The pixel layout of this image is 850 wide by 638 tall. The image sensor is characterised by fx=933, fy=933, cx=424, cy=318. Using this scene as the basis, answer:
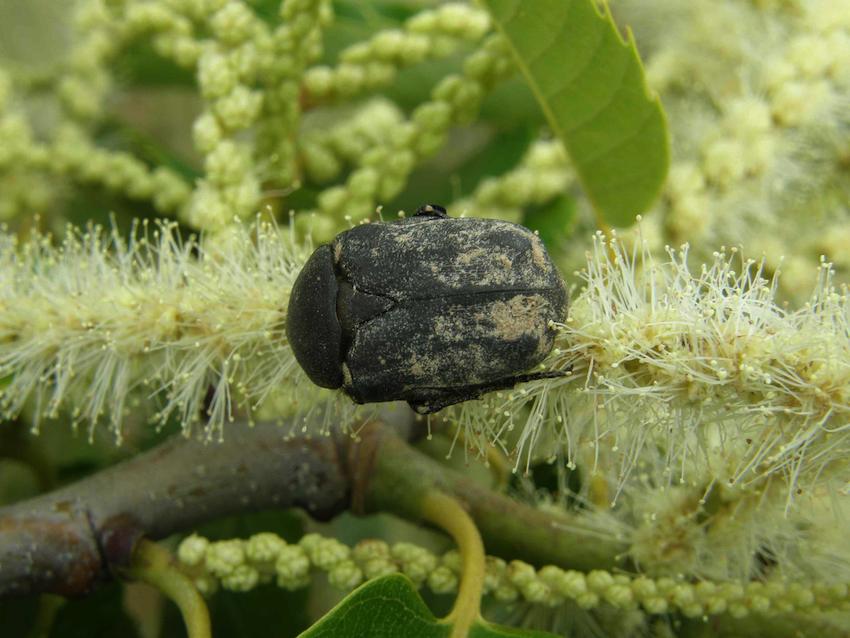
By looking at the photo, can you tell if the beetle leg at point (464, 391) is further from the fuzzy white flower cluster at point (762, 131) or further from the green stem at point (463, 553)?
the fuzzy white flower cluster at point (762, 131)

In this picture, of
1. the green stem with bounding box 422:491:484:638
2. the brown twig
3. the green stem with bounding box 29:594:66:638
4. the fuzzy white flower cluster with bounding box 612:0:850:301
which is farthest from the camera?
the fuzzy white flower cluster with bounding box 612:0:850:301

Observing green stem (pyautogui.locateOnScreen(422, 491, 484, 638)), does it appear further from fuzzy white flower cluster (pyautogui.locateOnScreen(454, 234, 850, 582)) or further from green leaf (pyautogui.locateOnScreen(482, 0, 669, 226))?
green leaf (pyautogui.locateOnScreen(482, 0, 669, 226))

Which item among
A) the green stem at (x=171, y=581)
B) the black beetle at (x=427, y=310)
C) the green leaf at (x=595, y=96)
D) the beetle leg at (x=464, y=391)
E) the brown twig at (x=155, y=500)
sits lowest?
the green stem at (x=171, y=581)

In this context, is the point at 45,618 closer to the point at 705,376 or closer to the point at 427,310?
the point at 427,310

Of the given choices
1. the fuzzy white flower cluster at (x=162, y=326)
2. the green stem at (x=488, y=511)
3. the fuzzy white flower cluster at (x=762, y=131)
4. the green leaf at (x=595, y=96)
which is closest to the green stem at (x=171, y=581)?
the fuzzy white flower cluster at (x=162, y=326)

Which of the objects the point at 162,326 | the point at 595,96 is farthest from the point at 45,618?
the point at 595,96

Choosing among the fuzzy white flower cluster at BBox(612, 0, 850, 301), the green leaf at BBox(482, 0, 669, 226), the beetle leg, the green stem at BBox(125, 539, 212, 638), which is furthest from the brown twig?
the fuzzy white flower cluster at BBox(612, 0, 850, 301)
